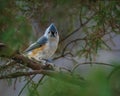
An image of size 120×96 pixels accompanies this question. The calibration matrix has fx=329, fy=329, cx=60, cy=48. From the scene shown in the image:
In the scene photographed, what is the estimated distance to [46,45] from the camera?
7.40 ft

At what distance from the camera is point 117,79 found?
1.68 ft

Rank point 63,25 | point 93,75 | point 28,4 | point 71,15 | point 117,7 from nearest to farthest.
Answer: point 93,75, point 117,7, point 28,4, point 71,15, point 63,25

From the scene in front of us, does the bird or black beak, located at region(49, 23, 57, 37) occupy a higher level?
black beak, located at region(49, 23, 57, 37)

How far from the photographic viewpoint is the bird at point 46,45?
2.16 metres

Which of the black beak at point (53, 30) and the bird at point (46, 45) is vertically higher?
the black beak at point (53, 30)

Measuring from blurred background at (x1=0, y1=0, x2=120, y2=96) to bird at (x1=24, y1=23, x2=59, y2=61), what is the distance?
46mm

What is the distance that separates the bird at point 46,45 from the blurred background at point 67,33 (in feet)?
0.15

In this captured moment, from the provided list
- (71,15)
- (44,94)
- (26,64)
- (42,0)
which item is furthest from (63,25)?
(44,94)

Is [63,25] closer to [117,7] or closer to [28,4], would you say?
[28,4]

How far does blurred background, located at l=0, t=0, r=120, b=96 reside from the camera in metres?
0.52

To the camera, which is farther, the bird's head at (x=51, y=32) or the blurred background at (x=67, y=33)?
the bird's head at (x=51, y=32)

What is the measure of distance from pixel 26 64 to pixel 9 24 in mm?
381

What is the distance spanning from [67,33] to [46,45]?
0.17m

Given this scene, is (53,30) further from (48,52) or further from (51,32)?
(48,52)
